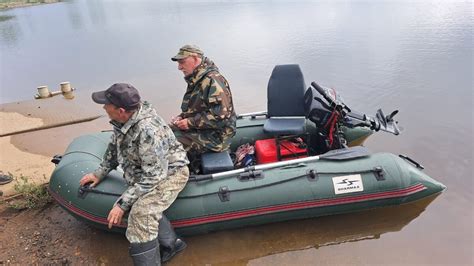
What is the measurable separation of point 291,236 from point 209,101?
1405mm

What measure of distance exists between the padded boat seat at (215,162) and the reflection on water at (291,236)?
615mm

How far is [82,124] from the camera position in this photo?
6488 millimetres

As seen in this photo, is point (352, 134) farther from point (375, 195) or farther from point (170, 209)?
point (170, 209)

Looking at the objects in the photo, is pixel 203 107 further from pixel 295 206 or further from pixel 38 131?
pixel 38 131

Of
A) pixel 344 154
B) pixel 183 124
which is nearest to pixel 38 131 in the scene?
pixel 183 124

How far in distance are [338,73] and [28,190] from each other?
647cm

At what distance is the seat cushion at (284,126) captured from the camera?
384 centimetres

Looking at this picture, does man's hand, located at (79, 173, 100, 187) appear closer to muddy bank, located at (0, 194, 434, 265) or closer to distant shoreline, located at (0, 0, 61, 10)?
muddy bank, located at (0, 194, 434, 265)

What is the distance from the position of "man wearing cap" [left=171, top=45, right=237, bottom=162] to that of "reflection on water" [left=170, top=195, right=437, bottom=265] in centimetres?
81

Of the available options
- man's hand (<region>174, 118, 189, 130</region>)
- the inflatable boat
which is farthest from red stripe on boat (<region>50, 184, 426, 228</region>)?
man's hand (<region>174, 118, 189, 130</region>)

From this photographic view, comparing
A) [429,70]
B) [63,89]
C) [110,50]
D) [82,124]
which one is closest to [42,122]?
[82,124]

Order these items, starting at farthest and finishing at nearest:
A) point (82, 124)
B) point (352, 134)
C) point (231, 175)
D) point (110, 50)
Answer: point (110, 50) → point (82, 124) → point (352, 134) → point (231, 175)

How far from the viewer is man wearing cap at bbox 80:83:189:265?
2.51 metres

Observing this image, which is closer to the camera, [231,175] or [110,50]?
[231,175]
